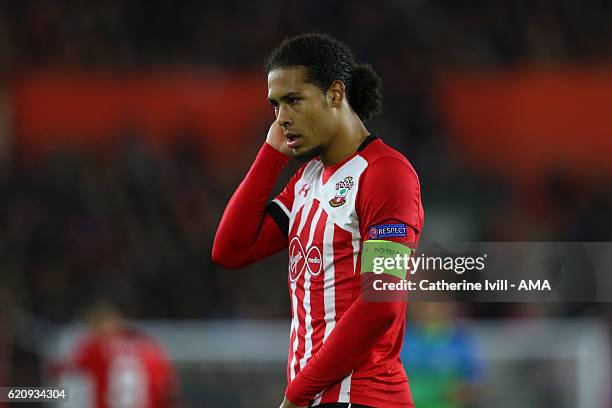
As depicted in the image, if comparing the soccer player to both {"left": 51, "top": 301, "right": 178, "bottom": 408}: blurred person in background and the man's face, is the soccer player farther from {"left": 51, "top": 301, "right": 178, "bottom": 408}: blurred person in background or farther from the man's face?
{"left": 51, "top": 301, "right": 178, "bottom": 408}: blurred person in background

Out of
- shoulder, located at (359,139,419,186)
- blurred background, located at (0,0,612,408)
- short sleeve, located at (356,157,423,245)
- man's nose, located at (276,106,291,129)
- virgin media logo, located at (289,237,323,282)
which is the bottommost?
virgin media logo, located at (289,237,323,282)

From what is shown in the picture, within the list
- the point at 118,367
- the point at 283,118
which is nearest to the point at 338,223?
the point at 283,118

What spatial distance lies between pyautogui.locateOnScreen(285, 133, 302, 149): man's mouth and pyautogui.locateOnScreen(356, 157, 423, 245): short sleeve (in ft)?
0.74

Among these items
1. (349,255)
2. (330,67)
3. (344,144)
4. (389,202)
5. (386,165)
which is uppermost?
(330,67)

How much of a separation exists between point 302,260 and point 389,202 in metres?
0.34

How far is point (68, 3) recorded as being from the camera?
1350 cm

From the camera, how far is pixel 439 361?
641cm

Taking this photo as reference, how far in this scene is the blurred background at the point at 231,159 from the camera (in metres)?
8.48

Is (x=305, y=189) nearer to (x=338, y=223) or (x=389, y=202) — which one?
(x=338, y=223)

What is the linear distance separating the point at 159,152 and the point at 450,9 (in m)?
3.94

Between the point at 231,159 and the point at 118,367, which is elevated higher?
the point at 231,159

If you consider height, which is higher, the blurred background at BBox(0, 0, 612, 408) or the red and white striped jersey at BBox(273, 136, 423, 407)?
the blurred background at BBox(0, 0, 612, 408)

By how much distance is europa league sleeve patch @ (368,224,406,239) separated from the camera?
281cm

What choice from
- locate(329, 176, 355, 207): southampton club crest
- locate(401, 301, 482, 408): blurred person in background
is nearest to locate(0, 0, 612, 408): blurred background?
locate(401, 301, 482, 408): blurred person in background
